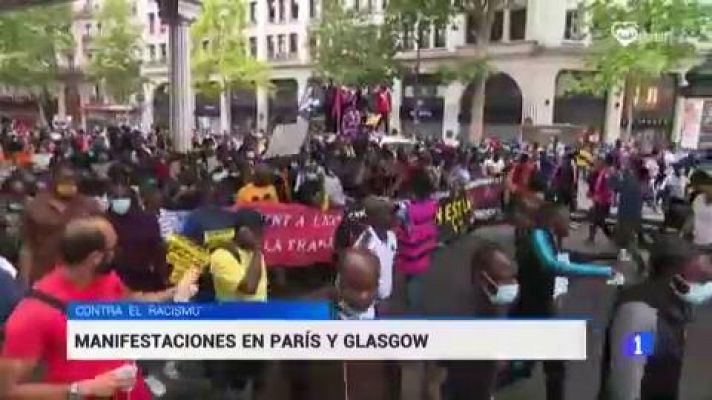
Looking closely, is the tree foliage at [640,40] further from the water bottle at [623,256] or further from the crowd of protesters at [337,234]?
the water bottle at [623,256]

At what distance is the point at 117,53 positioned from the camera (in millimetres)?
2156

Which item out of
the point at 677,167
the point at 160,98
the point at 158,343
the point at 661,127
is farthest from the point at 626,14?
the point at 158,343

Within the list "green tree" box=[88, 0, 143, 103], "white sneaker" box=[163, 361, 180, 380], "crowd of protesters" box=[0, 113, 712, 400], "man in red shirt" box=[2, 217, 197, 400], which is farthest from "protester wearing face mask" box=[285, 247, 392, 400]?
"green tree" box=[88, 0, 143, 103]

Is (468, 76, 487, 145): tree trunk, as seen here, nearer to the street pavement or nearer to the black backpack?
the street pavement

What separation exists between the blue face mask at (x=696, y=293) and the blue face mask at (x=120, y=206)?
72.0 inches

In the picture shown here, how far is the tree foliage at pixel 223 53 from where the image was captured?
81.0 inches

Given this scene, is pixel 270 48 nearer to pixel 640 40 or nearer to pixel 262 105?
pixel 262 105

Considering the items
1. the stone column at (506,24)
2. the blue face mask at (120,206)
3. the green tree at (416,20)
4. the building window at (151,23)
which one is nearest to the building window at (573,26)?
the stone column at (506,24)

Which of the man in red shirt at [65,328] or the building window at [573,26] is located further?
the building window at [573,26]

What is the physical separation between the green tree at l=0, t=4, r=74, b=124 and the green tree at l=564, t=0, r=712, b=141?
60.4 inches

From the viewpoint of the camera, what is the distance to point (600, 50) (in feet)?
6.30

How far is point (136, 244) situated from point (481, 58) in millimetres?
1257

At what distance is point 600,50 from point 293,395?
4.19 feet

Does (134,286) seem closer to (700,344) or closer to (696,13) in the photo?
(696,13)
